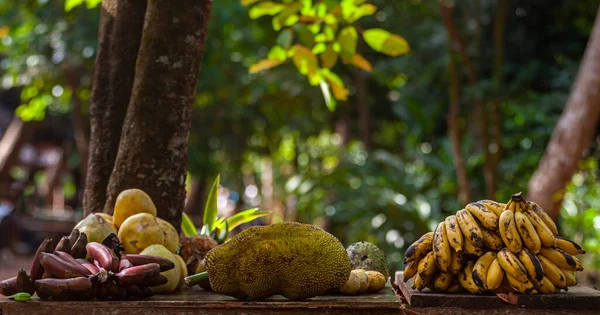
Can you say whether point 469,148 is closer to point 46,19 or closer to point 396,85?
point 396,85

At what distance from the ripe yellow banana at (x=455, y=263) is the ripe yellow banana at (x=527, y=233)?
0.74 feet

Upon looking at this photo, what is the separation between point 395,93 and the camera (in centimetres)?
1086

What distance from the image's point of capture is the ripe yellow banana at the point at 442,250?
7.41 feet

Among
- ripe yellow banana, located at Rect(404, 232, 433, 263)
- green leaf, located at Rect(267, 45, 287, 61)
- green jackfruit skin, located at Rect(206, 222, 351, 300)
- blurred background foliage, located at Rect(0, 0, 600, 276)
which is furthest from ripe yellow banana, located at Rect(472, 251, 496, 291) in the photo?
blurred background foliage, located at Rect(0, 0, 600, 276)

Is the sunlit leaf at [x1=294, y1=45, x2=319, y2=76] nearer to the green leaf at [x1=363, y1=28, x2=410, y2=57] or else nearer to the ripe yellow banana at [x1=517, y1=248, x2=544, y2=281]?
the green leaf at [x1=363, y1=28, x2=410, y2=57]

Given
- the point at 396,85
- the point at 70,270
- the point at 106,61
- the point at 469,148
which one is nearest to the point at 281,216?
the point at 396,85

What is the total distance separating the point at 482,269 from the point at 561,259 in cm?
30

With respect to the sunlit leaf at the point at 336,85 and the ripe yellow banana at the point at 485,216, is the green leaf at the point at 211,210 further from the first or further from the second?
the ripe yellow banana at the point at 485,216

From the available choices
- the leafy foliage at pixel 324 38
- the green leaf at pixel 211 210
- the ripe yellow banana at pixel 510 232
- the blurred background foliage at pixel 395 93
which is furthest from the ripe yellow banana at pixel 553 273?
the blurred background foliage at pixel 395 93

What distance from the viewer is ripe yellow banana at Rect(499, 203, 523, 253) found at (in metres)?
2.21

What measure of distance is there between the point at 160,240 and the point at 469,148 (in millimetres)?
7263

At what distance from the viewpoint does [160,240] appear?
8.75 ft

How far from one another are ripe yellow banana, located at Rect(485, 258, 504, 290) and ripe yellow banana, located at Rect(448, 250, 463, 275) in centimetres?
11

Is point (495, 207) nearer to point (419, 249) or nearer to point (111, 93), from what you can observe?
point (419, 249)
